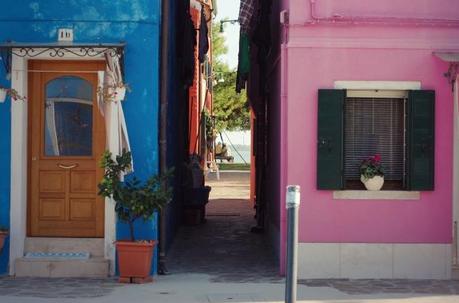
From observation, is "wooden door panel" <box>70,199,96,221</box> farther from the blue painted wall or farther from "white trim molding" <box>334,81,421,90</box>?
"white trim molding" <box>334,81,421,90</box>

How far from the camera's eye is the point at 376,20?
994 centimetres

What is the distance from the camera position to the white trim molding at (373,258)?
9953mm

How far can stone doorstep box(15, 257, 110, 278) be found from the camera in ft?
31.9

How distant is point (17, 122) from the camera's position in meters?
9.91

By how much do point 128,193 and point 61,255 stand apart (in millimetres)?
1409

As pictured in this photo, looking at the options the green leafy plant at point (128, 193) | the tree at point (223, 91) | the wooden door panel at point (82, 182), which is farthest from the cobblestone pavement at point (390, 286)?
the tree at point (223, 91)

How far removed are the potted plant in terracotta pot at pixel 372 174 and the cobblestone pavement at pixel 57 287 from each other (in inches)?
136

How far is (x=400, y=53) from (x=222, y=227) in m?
6.94

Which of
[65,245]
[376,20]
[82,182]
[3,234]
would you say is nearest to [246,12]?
[376,20]

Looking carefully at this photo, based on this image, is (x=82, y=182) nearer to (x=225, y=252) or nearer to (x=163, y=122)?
(x=163, y=122)

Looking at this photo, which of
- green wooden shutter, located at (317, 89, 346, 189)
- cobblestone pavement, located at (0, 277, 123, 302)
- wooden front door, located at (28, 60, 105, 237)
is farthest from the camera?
wooden front door, located at (28, 60, 105, 237)

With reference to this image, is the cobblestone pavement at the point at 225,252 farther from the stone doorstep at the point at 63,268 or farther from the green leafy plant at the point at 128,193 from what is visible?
the green leafy plant at the point at 128,193

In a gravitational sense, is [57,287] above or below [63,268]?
below

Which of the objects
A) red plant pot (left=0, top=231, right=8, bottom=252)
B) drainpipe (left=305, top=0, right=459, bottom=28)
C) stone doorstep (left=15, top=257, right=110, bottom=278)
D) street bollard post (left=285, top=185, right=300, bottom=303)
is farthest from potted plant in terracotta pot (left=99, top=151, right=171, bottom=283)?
street bollard post (left=285, top=185, right=300, bottom=303)
